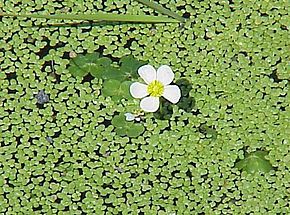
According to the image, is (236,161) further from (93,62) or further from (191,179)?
(93,62)

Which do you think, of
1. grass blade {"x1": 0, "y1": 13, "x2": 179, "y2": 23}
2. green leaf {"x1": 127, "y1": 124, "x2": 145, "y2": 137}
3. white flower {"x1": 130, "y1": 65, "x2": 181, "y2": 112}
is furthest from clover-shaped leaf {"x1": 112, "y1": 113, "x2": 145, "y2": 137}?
grass blade {"x1": 0, "y1": 13, "x2": 179, "y2": 23}

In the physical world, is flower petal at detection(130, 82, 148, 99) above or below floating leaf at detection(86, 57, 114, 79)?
below

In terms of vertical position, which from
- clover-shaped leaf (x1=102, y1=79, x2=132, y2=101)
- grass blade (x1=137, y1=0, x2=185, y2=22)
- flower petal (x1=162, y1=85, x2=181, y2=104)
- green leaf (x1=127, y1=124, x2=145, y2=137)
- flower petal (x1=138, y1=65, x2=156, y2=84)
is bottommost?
green leaf (x1=127, y1=124, x2=145, y2=137)

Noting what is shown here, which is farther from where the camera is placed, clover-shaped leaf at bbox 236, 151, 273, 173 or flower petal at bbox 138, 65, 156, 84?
clover-shaped leaf at bbox 236, 151, 273, 173

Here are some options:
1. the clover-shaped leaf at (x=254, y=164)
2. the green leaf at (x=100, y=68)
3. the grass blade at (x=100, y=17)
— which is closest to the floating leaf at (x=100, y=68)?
the green leaf at (x=100, y=68)

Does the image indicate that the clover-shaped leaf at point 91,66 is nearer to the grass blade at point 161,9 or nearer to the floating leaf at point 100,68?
the floating leaf at point 100,68

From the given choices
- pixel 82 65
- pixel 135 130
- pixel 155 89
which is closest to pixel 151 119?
pixel 135 130

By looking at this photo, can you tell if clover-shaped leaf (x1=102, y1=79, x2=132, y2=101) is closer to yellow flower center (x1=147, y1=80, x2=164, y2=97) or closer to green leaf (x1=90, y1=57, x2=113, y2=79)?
green leaf (x1=90, y1=57, x2=113, y2=79)
